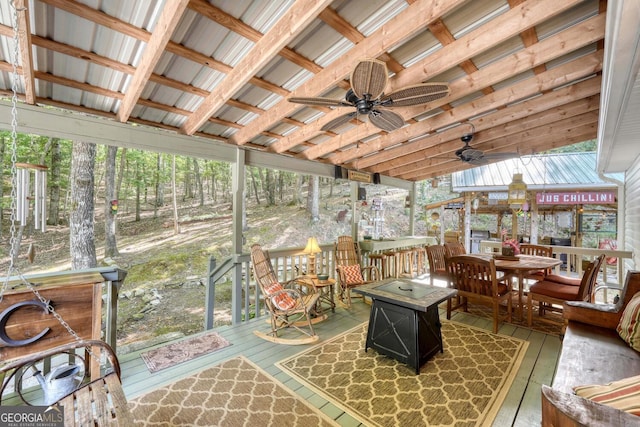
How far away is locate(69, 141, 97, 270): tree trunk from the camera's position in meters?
5.80

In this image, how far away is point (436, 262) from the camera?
16.0 feet

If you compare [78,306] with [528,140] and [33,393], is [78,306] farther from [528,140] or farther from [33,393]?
[528,140]

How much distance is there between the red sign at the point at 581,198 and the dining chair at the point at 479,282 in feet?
18.4

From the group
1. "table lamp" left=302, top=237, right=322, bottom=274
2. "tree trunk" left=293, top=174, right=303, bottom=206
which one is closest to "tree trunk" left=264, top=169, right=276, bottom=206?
"tree trunk" left=293, top=174, right=303, bottom=206

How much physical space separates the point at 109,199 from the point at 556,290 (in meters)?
11.4

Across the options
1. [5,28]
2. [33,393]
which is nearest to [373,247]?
[33,393]

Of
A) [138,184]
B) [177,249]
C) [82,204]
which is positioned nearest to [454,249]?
[82,204]

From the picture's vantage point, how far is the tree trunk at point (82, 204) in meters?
5.80

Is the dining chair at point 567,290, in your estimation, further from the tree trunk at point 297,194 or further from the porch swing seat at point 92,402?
the tree trunk at point 297,194

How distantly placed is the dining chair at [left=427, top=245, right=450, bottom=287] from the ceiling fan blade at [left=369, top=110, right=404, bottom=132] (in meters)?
2.47

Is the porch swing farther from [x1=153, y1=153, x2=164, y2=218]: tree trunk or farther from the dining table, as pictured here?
[x1=153, y1=153, x2=164, y2=218]: tree trunk

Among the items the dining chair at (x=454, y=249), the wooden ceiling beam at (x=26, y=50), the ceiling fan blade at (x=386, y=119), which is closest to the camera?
the wooden ceiling beam at (x=26, y=50)

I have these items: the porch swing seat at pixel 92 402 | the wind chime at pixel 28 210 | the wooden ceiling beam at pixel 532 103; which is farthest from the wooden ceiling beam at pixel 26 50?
the wooden ceiling beam at pixel 532 103

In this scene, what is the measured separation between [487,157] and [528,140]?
51.0 inches
